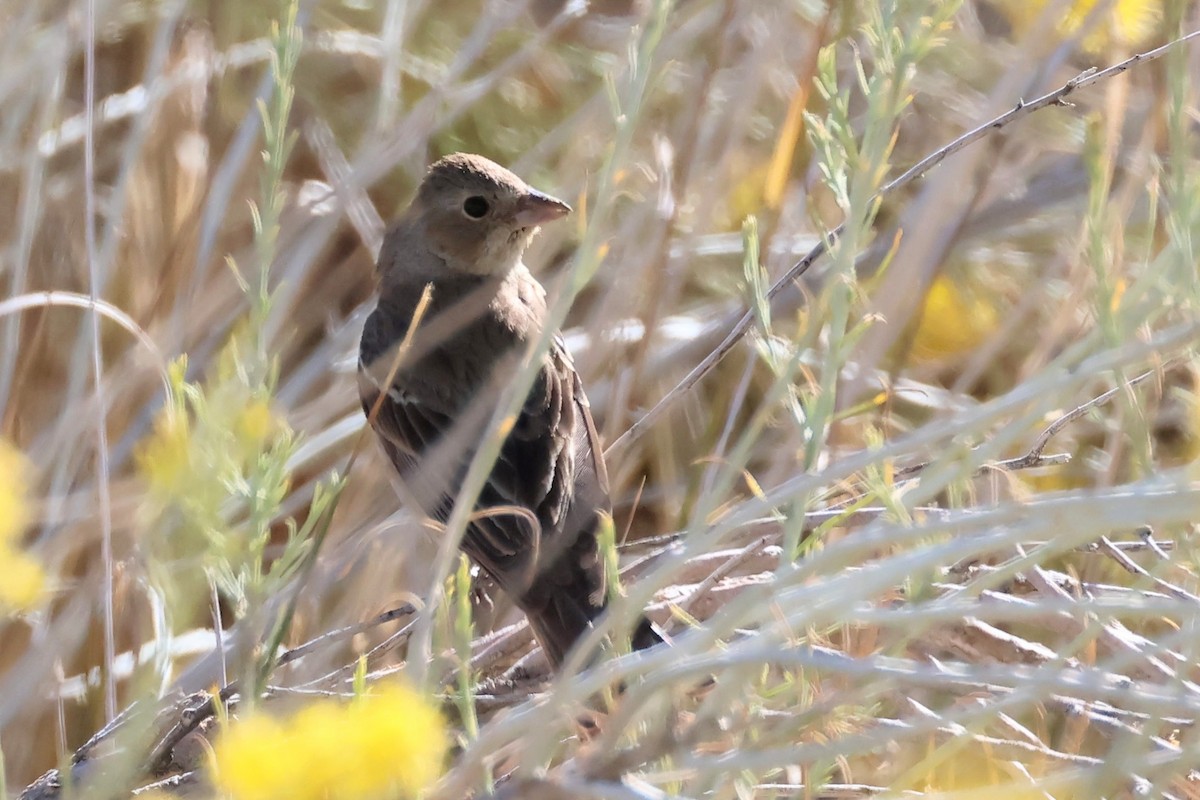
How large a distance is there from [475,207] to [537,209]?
0.22 m

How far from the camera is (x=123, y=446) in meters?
3.07

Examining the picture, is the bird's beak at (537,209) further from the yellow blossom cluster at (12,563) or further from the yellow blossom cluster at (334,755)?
the yellow blossom cluster at (334,755)

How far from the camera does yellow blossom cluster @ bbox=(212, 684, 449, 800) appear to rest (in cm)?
114

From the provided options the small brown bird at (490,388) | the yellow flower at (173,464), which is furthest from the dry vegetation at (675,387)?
the small brown bird at (490,388)

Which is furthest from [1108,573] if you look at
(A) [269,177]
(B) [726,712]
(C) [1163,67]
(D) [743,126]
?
(A) [269,177]

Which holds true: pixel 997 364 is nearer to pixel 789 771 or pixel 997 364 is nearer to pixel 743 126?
pixel 743 126

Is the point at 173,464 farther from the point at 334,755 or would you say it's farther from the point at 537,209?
the point at 537,209

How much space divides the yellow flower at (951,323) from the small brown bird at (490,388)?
1.05 m

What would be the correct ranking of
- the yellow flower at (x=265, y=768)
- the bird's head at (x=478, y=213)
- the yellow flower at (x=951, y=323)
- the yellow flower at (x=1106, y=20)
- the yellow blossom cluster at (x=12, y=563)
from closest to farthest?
the yellow flower at (x=265, y=768) < the yellow blossom cluster at (x=12, y=563) < the yellow flower at (x=1106, y=20) < the bird's head at (x=478, y=213) < the yellow flower at (x=951, y=323)

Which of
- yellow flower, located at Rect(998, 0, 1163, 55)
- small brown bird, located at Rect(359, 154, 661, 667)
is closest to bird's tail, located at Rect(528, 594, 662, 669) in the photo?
small brown bird, located at Rect(359, 154, 661, 667)

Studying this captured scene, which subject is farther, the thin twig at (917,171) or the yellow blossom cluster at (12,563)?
the thin twig at (917,171)

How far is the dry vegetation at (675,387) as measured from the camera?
1.42m

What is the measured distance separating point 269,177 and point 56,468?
143cm

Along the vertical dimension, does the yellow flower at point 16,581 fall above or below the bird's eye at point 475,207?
above
